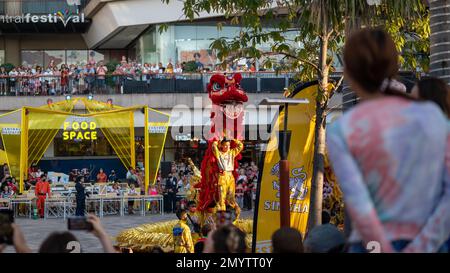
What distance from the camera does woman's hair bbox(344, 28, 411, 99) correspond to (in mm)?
3207

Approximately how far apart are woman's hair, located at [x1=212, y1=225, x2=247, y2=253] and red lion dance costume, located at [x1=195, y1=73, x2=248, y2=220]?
1071 cm

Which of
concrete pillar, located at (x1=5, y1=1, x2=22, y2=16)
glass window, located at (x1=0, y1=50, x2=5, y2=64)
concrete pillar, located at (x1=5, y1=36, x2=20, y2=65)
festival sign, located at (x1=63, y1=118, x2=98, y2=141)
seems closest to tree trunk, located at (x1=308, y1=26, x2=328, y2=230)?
festival sign, located at (x1=63, y1=118, x2=98, y2=141)

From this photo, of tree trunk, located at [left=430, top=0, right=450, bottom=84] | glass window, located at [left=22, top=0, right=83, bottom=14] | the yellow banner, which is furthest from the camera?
glass window, located at [left=22, top=0, right=83, bottom=14]

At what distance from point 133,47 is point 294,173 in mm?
34574

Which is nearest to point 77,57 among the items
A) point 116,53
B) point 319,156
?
point 116,53

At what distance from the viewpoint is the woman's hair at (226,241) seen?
12.8ft

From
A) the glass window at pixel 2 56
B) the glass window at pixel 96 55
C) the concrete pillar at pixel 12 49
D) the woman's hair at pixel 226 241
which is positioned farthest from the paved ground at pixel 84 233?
the glass window at pixel 2 56

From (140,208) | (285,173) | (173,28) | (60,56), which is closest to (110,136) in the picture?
(140,208)

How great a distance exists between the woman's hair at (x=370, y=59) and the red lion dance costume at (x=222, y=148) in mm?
11533

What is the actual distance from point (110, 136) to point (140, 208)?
2704 mm

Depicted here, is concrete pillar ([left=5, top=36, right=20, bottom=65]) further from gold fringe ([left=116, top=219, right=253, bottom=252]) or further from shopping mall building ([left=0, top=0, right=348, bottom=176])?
gold fringe ([left=116, top=219, right=253, bottom=252])

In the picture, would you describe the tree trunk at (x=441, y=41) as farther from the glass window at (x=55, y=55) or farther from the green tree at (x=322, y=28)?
the glass window at (x=55, y=55)
